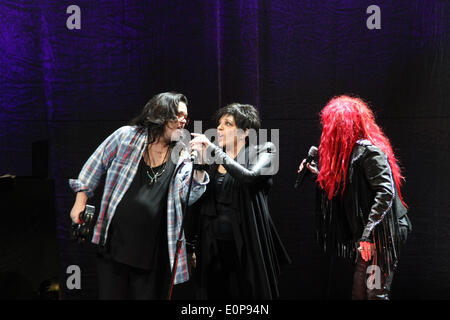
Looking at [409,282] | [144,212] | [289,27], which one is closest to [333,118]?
[289,27]

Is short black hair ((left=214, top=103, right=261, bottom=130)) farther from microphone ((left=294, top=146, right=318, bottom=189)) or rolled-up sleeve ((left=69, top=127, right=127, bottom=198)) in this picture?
rolled-up sleeve ((left=69, top=127, right=127, bottom=198))

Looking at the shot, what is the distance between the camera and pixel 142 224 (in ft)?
7.64

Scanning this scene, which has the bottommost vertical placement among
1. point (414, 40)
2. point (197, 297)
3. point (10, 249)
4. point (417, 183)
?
point (197, 297)

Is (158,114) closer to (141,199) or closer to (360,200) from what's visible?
(141,199)

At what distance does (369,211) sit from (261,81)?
139 centimetres

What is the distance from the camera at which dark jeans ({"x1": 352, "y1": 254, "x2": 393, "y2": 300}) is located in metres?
2.48

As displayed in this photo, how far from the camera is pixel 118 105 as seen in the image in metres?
3.46

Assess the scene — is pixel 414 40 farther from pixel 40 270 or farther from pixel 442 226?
pixel 40 270

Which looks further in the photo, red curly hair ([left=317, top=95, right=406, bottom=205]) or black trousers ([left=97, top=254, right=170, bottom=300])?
red curly hair ([left=317, top=95, right=406, bottom=205])

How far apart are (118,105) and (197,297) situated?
170cm

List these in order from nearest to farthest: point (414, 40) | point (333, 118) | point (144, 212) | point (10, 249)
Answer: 1. point (144, 212)
2. point (10, 249)
3. point (333, 118)
4. point (414, 40)

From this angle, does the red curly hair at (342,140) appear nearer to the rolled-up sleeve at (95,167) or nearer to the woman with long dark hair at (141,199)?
the woman with long dark hair at (141,199)

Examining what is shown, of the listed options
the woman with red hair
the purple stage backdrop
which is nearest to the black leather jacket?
the woman with red hair

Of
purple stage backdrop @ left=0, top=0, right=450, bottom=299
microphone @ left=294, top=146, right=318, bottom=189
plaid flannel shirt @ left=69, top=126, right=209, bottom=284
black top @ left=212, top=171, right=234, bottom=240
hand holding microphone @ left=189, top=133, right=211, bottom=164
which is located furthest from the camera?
purple stage backdrop @ left=0, top=0, right=450, bottom=299
